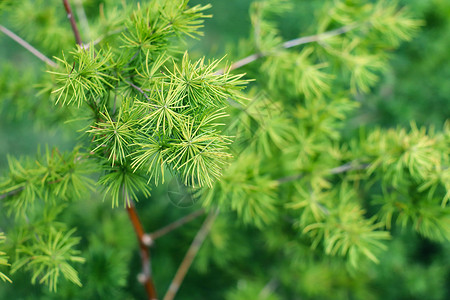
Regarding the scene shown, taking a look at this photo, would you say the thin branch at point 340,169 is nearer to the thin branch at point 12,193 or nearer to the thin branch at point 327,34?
the thin branch at point 327,34

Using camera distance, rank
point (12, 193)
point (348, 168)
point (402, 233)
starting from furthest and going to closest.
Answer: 1. point (402, 233)
2. point (348, 168)
3. point (12, 193)

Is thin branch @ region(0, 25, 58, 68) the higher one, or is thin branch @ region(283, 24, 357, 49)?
thin branch @ region(0, 25, 58, 68)

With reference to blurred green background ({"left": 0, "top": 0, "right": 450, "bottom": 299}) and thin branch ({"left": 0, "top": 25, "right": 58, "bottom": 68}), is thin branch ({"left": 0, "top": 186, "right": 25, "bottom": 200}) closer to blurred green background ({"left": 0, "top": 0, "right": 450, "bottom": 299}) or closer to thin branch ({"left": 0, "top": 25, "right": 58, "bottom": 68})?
thin branch ({"left": 0, "top": 25, "right": 58, "bottom": 68})

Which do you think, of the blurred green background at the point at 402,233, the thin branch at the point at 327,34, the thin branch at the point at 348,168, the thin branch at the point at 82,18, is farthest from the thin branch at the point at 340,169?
the thin branch at the point at 82,18

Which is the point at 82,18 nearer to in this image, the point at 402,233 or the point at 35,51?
the point at 35,51

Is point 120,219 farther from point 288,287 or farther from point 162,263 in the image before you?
point 288,287

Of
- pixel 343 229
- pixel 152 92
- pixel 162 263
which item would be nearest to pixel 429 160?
pixel 343 229

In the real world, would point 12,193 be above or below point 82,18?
below

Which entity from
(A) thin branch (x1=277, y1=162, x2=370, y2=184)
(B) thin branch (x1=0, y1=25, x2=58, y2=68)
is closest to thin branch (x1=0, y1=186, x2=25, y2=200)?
(B) thin branch (x1=0, y1=25, x2=58, y2=68)

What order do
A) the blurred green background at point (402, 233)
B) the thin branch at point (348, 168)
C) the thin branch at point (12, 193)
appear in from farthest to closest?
1. the blurred green background at point (402, 233)
2. the thin branch at point (348, 168)
3. the thin branch at point (12, 193)

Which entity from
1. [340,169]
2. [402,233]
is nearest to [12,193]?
[340,169]

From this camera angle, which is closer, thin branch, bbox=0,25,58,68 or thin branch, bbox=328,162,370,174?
thin branch, bbox=0,25,58,68
